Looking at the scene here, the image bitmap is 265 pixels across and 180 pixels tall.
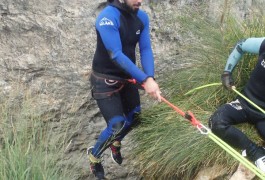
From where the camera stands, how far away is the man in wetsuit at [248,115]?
4.29 metres

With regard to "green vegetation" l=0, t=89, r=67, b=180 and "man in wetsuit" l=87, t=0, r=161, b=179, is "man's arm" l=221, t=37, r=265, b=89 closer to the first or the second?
"man in wetsuit" l=87, t=0, r=161, b=179

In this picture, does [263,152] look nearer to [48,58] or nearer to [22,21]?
[48,58]

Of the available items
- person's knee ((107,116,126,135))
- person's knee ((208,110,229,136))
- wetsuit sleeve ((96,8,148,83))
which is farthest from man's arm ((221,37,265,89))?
person's knee ((107,116,126,135))

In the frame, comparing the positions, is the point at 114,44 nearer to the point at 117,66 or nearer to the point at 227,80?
the point at 117,66

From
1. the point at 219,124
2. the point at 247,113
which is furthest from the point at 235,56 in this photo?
the point at 219,124

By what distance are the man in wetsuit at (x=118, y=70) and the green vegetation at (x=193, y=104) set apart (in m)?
0.35

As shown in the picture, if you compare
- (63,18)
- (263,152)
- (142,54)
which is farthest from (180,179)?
(63,18)

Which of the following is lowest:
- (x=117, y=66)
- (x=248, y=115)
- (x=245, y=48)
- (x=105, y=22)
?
(x=248, y=115)

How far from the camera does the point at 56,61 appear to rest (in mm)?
5641

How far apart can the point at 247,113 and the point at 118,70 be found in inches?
48.8

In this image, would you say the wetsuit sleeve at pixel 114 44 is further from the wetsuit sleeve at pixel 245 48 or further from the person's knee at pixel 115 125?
the wetsuit sleeve at pixel 245 48

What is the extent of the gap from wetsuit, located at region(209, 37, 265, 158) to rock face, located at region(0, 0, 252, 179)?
1.40 metres

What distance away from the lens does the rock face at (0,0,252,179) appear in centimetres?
546

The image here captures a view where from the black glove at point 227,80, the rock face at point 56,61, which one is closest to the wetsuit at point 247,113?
the black glove at point 227,80
